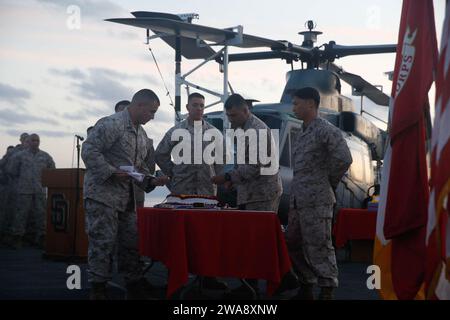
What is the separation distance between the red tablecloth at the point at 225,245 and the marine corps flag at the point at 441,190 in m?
1.86

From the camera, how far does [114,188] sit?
5.59 m

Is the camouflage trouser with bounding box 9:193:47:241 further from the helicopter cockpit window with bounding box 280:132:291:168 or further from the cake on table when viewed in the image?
the cake on table

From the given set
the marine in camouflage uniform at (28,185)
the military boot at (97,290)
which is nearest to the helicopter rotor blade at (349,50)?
the marine in camouflage uniform at (28,185)

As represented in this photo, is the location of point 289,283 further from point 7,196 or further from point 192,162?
point 7,196

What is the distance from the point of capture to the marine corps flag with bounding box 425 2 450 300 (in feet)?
10.3

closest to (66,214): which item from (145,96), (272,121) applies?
(272,121)

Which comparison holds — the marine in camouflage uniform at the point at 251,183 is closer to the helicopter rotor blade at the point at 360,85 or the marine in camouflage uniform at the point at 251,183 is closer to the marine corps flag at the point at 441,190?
the marine corps flag at the point at 441,190

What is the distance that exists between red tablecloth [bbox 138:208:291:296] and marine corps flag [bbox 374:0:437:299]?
4.28 ft

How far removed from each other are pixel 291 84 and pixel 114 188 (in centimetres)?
735

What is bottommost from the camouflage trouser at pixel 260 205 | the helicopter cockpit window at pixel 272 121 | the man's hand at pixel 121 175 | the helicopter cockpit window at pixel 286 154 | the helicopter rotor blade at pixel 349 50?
the camouflage trouser at pixel 260 205

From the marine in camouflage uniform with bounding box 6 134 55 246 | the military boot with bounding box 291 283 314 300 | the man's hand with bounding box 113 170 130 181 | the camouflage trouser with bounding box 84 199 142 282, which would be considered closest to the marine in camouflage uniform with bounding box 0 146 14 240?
the marine in camouflage uniform with bounding box 6 134 55 246

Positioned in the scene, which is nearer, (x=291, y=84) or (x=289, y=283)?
(x=289, y=283)

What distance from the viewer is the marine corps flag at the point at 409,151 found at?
3719 mm

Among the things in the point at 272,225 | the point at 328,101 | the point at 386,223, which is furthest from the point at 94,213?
the point at 328,101
